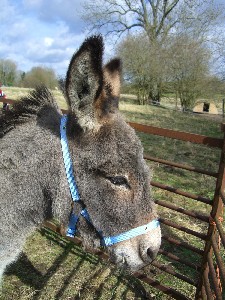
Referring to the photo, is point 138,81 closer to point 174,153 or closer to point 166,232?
point 174,153

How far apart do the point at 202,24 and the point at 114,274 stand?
31.0m

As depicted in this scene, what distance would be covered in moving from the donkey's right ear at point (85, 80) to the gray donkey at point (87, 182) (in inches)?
0.6

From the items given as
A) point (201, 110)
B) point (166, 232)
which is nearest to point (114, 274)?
point (166, 232)

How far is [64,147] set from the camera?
7.83ft

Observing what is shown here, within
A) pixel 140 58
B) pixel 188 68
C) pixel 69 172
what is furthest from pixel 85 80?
pixel 140 58

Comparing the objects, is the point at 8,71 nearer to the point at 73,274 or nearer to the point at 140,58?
the point at 140,58

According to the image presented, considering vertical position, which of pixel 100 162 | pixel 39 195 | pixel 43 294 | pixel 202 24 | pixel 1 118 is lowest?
pixel 43 294

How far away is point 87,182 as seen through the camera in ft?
7.72

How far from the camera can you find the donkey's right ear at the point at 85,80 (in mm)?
1983

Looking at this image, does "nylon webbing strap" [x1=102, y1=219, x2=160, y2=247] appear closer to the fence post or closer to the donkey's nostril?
the donkey's nostril

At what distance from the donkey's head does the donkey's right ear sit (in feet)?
0.04

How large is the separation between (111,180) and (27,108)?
3.18ft

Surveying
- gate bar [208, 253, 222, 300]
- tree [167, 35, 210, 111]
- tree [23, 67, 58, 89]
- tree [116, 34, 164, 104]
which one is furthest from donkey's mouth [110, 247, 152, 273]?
tree [116, 34, 164, 104]

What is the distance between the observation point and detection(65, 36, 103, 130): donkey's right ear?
1983 millimetres
